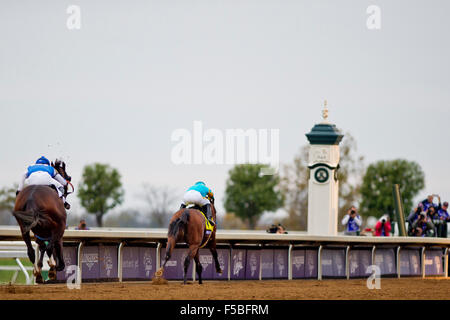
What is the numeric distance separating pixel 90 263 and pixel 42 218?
3.48 m

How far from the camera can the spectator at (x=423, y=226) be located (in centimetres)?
3138

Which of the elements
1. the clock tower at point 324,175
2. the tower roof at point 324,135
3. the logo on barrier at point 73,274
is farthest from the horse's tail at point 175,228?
the tower roof at point 324,135

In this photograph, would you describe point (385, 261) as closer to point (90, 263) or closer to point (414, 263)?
point (414, 263)

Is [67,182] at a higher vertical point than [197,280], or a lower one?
higher

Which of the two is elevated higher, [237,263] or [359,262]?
[237,263]

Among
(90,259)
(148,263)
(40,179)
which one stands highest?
(40,179)

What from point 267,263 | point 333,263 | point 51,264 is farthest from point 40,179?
point 333,263

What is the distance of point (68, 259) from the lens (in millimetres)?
19219

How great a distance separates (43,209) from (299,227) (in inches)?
2493

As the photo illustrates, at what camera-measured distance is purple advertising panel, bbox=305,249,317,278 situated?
Result: 81.2ft

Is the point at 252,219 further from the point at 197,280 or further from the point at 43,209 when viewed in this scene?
the point at 43,209

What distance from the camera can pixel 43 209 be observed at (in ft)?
53.9

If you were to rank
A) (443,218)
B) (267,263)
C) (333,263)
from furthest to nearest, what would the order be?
(443,218)
(333,263)
(267,263)
